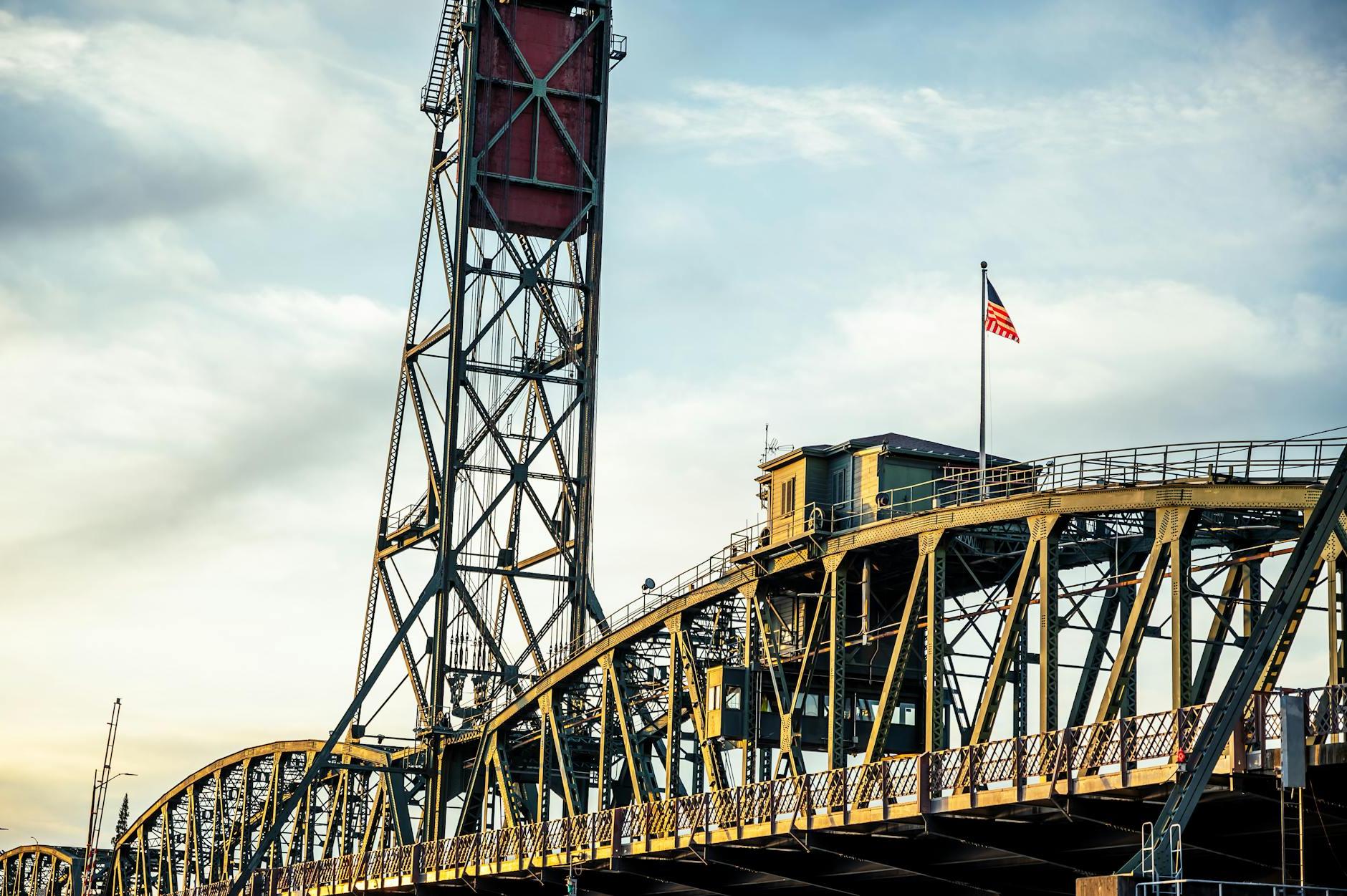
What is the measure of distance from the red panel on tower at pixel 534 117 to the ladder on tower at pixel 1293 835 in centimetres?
5210

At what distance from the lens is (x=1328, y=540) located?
4803 cm

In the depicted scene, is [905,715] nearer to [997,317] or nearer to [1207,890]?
[997,317]

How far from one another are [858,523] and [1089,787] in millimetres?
21241

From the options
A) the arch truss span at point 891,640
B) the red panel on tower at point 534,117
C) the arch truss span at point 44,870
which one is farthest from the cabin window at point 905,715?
the arch truss span at point 44,870

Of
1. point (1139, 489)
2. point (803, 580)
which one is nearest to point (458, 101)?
point (803, 580)

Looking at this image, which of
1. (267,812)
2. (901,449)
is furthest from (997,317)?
(267,812)

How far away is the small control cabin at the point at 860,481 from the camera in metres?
67.1

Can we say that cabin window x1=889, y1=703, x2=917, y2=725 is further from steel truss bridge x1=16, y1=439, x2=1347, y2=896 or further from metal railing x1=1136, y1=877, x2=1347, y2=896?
metal railing x1=1136, y1=877, x2=1347, y2=896

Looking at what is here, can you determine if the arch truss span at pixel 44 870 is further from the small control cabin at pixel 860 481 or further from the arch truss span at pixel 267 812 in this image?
the small control cabin at pixel 860 481

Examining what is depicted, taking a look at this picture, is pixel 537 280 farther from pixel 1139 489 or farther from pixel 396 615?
pixel 1139 489

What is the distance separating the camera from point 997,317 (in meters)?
64.0

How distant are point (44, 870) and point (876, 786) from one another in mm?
129393

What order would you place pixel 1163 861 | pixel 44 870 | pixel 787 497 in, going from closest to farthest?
pixel 1163 861
pixel 787 497
pixel 44 870

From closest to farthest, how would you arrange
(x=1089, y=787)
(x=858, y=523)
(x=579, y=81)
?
1. (x=1089, y=787)
2. (x=858, y=523)
3. (x=579, y=81)
